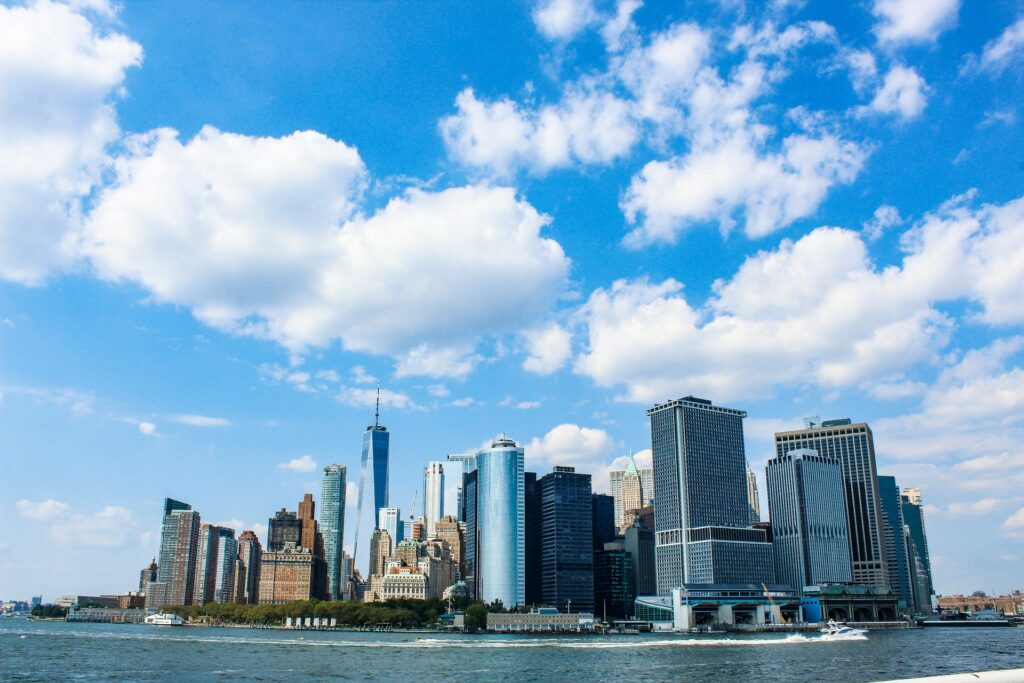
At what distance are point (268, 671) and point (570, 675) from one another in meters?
35.4

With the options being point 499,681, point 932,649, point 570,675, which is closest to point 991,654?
point 932,649

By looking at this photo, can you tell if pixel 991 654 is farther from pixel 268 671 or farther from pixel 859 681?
pixel 268 671

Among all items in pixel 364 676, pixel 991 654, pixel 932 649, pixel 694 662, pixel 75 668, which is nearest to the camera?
pixel 364 676

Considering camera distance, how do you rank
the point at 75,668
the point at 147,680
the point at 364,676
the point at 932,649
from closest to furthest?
1. the point at 147,680
2. the point at 364,676
3. the point at 75,668
4. the point at 932,649

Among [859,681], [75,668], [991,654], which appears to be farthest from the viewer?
[991,654]

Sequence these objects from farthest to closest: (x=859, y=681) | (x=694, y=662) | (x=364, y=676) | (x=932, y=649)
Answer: (x=932, y=649) < (x=694, y=662) < (x=364, y=676) < (x=859, y=681)

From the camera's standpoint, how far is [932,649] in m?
152

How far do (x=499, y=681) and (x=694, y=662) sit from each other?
129 feet

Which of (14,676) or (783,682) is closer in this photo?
(783,682)

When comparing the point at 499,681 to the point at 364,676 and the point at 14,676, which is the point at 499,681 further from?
the point at 14,676

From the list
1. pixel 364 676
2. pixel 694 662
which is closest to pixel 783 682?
pixel 694 662

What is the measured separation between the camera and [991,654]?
13412 centimetres

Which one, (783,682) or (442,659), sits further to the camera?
(442,659)

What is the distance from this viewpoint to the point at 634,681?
3452 inches
